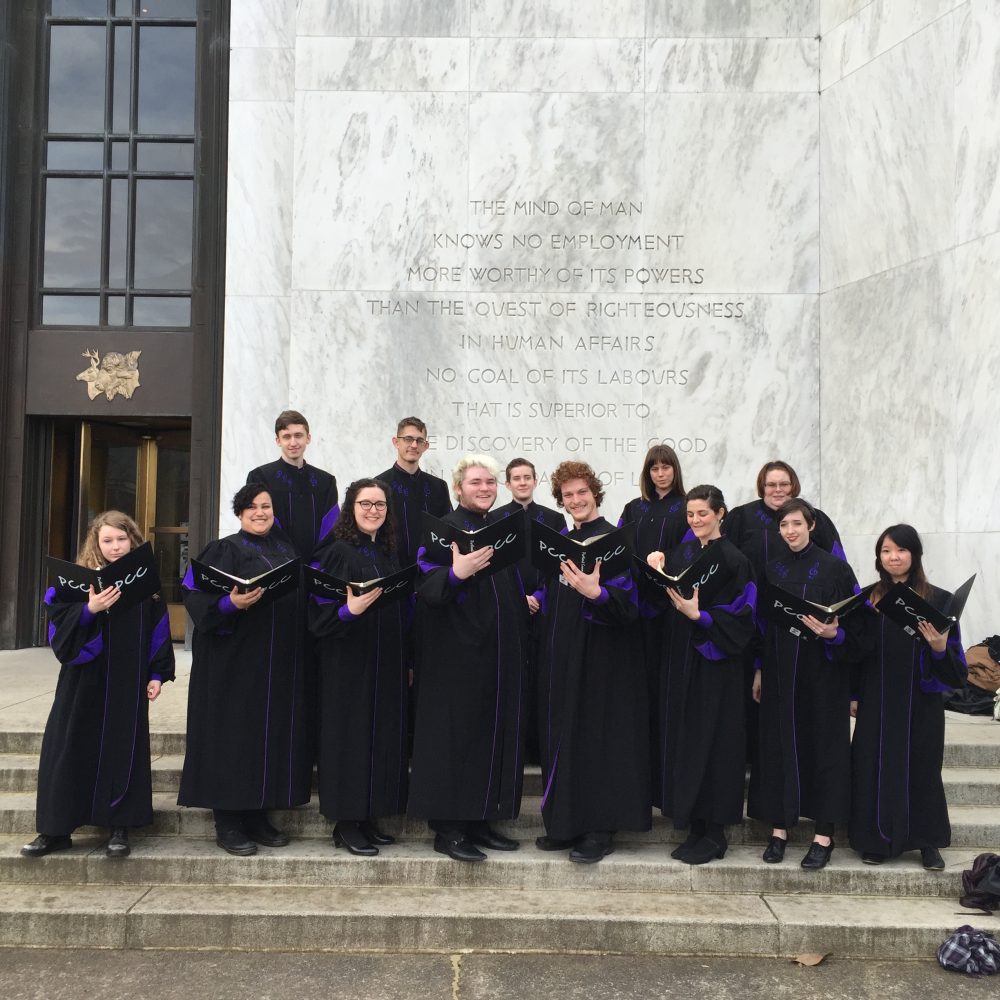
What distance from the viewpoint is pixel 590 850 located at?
16.0 feet

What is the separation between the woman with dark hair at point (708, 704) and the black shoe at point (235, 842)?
2065 mm

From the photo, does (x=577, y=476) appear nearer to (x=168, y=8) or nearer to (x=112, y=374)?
(x=112, y=374)

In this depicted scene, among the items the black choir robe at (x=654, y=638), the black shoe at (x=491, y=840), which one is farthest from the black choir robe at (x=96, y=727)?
the black choir robe at (x=654, y=638)

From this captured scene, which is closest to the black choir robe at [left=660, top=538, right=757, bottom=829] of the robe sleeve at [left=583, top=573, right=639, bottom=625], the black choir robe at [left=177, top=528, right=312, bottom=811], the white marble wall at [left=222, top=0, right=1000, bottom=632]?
the robe sleeve at [left=583, top=573, right=639, bottom=625]

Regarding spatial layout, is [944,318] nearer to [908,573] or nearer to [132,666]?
[908,573]

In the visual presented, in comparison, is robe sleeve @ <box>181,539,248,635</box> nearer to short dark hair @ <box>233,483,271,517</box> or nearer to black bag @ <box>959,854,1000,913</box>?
short dark hair @ <box>233,483,271,517</box>

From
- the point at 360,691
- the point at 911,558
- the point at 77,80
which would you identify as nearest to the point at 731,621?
the point at 911,558

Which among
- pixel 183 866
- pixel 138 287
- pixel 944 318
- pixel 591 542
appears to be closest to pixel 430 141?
pixel 138 287

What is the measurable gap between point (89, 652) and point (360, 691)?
1.31m

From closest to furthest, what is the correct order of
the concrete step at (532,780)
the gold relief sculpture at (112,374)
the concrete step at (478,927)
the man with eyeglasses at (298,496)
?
the concrete step at (478,927) → the concrete step at (532,780) → the man with eyeglasses at (298,496) → the gold relief sculpture at (112,374)

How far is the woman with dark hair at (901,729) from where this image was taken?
4789 millimetres

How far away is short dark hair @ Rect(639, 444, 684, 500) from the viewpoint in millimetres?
5840

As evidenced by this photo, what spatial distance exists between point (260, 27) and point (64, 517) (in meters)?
5.33

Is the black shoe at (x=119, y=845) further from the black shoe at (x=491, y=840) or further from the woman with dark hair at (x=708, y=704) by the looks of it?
the woman with dark hair at (x=708, y=704)
